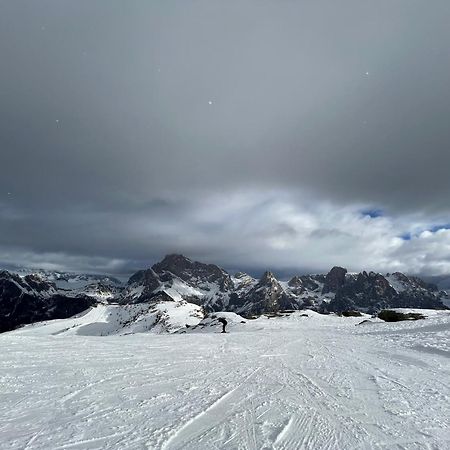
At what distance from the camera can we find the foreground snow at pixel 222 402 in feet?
20.4

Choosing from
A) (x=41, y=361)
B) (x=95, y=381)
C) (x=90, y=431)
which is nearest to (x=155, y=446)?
(x=90, y=431)

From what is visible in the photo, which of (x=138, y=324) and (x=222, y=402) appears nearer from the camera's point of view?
(x=222, y=402)

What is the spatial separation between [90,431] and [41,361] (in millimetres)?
9417

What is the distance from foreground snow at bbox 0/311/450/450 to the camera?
244 inches

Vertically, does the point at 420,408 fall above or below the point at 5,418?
above

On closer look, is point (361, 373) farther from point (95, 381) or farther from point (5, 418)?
point (5, 418)

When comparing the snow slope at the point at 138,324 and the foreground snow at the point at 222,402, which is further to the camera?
the snow slope at the point at 138,324

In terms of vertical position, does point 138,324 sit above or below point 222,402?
below

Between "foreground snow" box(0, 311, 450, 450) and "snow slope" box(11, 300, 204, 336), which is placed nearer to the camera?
"foreground snow" box(0, 311, 450, 450)

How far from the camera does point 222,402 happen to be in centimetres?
848

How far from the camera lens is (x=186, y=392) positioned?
9.41 m

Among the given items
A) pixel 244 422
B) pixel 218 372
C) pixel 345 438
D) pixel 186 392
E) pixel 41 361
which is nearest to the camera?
pixel 345 438

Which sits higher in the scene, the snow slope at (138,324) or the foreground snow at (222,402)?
the foreground snow at (222,402)

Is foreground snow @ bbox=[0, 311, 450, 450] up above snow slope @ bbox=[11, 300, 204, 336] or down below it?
above
